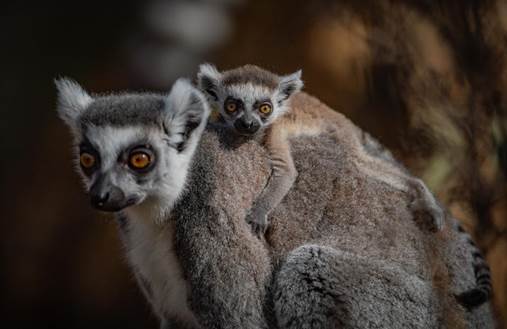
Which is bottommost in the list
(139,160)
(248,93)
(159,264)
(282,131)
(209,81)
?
(159,264)

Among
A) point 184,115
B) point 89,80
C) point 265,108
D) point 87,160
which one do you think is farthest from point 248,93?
point 89,80

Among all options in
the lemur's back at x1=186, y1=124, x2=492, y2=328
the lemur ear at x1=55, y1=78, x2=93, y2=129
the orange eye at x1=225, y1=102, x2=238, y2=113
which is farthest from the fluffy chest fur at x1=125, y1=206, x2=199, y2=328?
the orange eye at x1=225, y1=102, x2=238, y2=113

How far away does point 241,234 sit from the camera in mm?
3812

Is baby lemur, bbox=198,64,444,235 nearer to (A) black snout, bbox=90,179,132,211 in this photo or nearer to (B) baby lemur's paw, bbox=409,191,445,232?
(B) baby lemur's paw, bbox=409,191,445,232

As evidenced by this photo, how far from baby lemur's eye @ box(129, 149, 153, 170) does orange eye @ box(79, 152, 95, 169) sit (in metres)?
0.20

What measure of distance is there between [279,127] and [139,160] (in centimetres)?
133

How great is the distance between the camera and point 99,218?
24.2ft

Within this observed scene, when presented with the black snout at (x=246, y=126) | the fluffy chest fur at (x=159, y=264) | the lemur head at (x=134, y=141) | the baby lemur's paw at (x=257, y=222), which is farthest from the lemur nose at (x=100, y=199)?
the black snout at (x=246, y=126)

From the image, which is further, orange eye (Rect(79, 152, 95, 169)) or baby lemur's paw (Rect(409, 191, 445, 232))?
baby lemur's paw (Rect(409, 191, 445, 232))

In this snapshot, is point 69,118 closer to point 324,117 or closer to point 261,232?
point 261,232

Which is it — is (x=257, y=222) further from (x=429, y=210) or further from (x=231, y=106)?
(x=429, y=210)

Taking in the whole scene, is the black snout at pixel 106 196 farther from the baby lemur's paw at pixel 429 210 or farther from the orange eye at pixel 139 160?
the baby lemur's paw at pixel 429 210

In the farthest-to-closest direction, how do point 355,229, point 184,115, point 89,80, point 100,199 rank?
1. point 89,80
2. point 355,229
3. point 184,115
4. point 100,199

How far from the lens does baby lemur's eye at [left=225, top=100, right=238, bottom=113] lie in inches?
179
